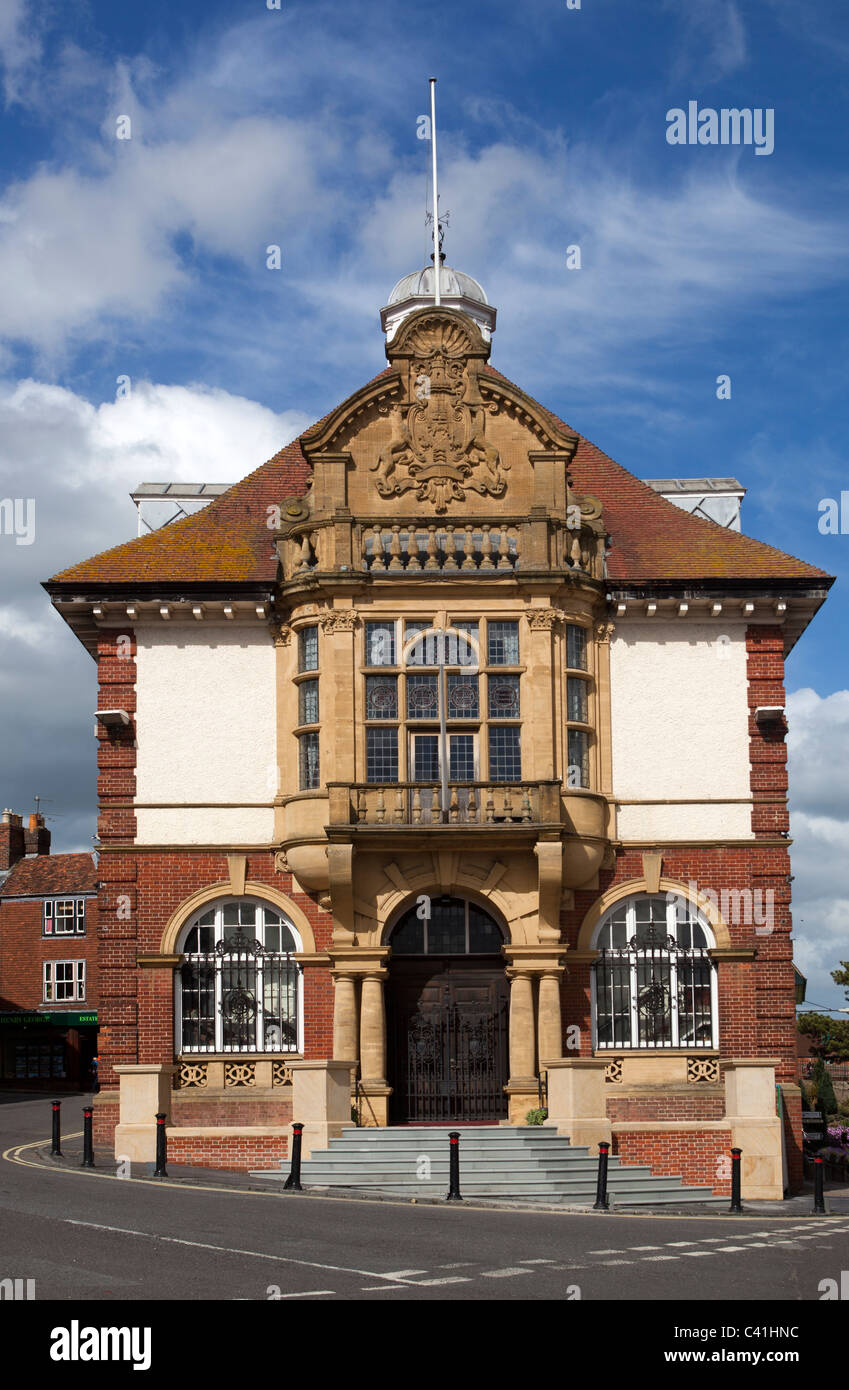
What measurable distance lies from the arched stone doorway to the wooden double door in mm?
16

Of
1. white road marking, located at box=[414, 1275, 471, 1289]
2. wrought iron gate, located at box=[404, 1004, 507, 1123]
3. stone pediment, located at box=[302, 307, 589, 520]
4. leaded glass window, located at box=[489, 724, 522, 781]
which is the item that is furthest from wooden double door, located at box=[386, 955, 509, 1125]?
white road marking, located at box=[414, 1275, 471, 1289]

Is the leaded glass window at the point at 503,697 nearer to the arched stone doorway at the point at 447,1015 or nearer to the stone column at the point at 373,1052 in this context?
the arched stone doorway at the point at 447,1015

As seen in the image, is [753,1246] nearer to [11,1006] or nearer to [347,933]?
[347,933]

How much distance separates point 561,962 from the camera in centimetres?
2548

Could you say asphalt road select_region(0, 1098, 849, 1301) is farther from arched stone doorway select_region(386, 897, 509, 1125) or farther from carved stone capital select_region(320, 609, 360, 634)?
carved stone capital select_region(320, 609, 360, 634)

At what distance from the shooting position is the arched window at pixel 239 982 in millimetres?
25812

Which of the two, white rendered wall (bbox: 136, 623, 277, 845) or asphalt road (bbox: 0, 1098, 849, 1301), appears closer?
asphalt road (bbox: 0, 1098, 849, 1301)

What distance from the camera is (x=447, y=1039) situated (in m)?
25.8

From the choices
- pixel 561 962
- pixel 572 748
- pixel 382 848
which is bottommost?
pixel 561 962

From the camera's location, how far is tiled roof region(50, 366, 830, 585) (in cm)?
2675

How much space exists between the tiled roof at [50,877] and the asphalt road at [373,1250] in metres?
37.5

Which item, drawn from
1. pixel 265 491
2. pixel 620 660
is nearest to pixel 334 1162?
pixel 620 660

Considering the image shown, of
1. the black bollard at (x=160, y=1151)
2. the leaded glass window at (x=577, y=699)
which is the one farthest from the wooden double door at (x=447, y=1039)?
the black bollard at (x=160, y=1151)
